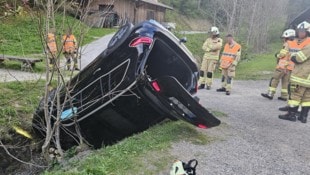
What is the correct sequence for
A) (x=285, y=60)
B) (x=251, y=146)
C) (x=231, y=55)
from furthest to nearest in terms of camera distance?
1. (x=231, y=55)
2. (x=285, y=60)
3. (x=251, y=146)

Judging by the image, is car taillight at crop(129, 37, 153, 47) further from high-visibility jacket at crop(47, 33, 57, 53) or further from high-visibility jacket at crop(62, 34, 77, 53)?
high-visibility jacket at crop(47, 33, 57, 53)

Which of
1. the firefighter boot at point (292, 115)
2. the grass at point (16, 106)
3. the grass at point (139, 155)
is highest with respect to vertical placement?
the grass at point (139, 155)

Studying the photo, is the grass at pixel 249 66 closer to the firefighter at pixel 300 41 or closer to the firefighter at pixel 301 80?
the firefighter at pixel 300 41

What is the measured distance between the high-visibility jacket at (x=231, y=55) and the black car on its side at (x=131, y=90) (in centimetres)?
414

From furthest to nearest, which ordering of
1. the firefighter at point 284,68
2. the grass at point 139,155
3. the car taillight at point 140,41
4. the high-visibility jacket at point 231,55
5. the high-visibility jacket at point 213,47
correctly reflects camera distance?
1. the high-visibility jacket at point 213,47
2. the high-visibility jacket at point 231,55
3. the firefighter at point 284,68
4. the car taillight at point 140,41
5. the grass at point 139,155

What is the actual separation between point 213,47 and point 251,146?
4.81 meters

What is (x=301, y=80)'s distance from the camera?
6426 mm

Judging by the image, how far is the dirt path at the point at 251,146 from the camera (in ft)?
13.8

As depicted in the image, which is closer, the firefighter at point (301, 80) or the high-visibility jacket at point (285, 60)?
the firefighter at point (301, 80)

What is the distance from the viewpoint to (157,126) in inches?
209

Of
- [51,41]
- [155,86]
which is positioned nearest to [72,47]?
[51,41]

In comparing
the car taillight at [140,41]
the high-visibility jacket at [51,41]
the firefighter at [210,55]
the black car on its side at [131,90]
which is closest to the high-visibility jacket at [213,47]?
the firefighter at [210,55]

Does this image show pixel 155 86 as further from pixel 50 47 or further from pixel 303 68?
pixel 303 68

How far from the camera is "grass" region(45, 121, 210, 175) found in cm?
371
